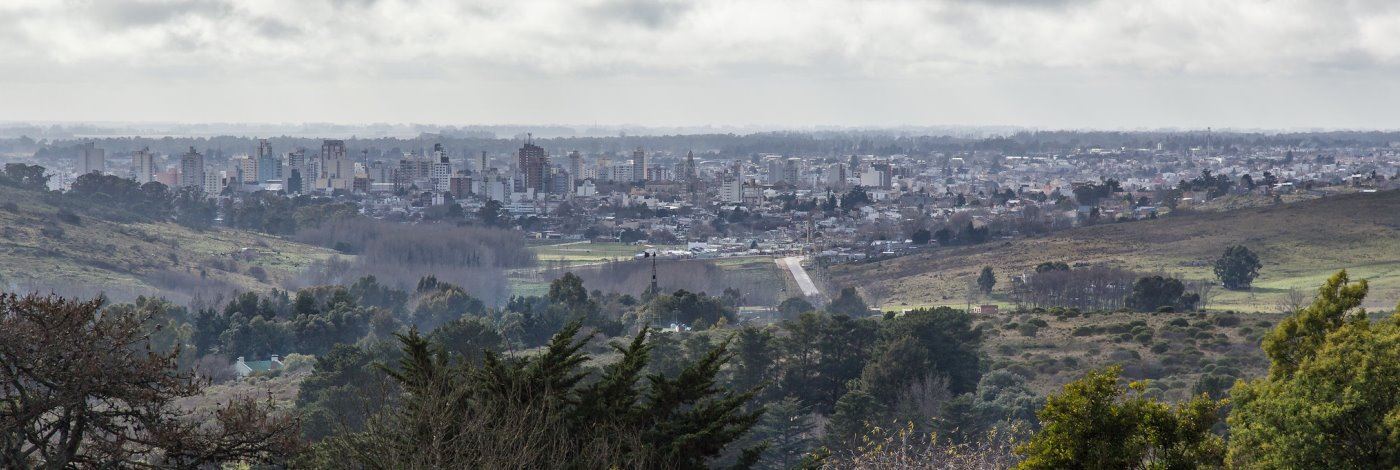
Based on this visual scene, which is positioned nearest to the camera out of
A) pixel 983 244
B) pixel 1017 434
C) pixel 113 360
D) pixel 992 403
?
pixel 113 360

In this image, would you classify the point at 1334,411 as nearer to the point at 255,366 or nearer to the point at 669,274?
the point at 255,366

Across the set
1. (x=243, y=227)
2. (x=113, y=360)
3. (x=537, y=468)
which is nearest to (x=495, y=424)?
(x=537, y=468)

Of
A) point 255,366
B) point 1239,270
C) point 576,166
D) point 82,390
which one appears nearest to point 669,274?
point 1239,270

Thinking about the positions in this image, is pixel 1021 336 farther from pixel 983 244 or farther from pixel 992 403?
pixel 983 244

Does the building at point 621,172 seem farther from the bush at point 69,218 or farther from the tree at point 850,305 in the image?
the tree at point 850,305

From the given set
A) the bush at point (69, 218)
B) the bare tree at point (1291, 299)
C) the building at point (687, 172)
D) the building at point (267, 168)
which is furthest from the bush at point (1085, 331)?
the building at point (267, 168)

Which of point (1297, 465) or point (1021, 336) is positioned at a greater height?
point (1297, 465)
